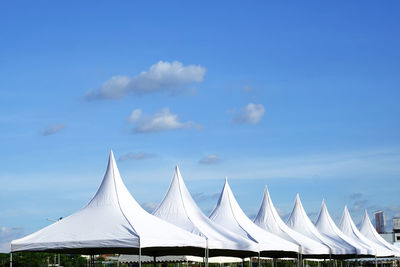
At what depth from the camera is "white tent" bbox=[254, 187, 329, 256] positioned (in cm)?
3195

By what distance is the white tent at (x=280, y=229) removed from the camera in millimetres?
31953

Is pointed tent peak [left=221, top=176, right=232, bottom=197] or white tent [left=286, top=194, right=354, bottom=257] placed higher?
pointed tent peak [left=221, top=176, right=232, bottom=197]

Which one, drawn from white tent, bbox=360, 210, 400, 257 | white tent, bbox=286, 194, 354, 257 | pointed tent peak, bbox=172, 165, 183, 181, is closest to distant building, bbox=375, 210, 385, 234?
white tent, bbox=360, 210, 400, 257

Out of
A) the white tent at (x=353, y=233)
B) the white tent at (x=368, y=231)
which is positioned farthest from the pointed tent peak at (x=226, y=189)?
the white tent at (x=368, y=231)

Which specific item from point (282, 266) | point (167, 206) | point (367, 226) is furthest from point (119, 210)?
point (282, 266)

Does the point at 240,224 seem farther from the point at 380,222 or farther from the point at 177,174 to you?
the point at 380,222

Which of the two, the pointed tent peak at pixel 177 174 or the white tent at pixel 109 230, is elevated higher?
the pointed tent peak at pixel 177 174

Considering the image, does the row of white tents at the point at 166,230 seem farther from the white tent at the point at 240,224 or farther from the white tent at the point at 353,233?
the white tent at the point at 353,233

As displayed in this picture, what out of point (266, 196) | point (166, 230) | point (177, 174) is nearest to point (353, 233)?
point (266, 196)

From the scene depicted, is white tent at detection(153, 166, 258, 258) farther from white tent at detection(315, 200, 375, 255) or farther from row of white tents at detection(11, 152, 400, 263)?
white tent at detection(315, 200, 375, 255)

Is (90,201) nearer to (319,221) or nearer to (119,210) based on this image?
(119,210)

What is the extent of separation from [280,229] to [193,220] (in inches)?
387

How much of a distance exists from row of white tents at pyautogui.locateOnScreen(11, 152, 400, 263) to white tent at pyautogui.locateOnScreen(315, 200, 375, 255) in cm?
170

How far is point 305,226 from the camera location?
38.6 metres
